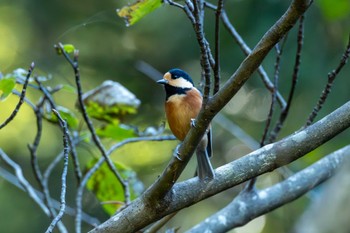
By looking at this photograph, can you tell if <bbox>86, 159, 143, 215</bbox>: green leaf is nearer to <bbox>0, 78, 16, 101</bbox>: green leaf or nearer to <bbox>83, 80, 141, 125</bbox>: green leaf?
<bbox>83, 80, 141, 125</bbox>: green leaf

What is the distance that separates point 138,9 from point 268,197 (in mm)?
1196

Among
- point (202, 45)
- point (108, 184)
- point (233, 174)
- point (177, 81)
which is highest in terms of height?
point (202, 45)

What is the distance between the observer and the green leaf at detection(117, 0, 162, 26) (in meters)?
2.63

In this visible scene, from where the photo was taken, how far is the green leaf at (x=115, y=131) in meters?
3.33

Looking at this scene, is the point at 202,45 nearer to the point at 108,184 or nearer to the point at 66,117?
the point at 66,117

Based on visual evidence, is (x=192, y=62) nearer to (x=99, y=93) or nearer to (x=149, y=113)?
(x=149, y=113)

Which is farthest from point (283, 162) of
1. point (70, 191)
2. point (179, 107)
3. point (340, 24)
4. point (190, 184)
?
point (70, 191)

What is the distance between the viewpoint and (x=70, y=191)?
632 cm

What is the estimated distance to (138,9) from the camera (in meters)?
2.71

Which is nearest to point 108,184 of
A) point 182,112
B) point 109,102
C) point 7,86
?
point 109,102

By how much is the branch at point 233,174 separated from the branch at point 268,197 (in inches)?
28.1

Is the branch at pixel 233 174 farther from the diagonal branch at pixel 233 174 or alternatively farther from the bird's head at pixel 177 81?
the bird's head at pixel 177 81

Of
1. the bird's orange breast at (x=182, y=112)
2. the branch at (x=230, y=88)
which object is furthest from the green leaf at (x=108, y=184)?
the branch at (x=230, y=88)

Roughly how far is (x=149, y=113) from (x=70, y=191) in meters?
1.08
